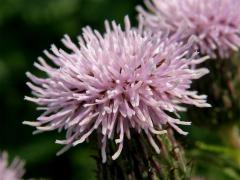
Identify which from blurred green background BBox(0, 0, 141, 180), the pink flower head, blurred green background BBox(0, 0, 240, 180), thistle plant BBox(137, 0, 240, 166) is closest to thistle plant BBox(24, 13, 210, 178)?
the pink flower head

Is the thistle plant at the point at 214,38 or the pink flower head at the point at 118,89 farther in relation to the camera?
the thistle plant at the point at 214,38

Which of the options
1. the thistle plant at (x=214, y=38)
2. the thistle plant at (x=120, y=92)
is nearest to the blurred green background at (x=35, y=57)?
the thistle plant at (x=214, y=38)

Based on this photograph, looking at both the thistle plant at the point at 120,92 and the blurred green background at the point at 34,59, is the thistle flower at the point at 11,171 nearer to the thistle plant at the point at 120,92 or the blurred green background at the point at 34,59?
the thistle plant at the point at 120,92

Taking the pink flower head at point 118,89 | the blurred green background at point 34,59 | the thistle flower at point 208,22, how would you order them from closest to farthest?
the pink flower head at point 118,89, the thistle flower at point 208,22, the blurred green background at point 34,59

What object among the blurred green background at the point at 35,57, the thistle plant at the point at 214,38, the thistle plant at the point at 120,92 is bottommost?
the thistle plant at the point at 120,92

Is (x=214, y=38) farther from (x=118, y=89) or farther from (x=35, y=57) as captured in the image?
(x=35, y=57)

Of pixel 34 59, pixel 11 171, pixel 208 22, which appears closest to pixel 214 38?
pixel 208 22
